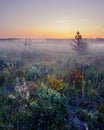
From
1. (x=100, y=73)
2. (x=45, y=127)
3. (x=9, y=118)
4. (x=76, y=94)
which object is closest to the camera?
(x=45, y=127)

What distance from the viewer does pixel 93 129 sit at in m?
6.91

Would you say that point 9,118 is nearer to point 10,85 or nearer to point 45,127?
point 45,127

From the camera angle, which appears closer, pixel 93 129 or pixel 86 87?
pixel 93 129

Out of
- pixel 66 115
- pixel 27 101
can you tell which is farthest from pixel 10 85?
pixel 66 115

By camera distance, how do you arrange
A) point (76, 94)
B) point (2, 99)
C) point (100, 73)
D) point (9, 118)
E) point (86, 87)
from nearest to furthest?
point (9, 118) → point (2, 99) → point (76, 94) → point (86, 87) → point (100, 73)

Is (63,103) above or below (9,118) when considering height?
above

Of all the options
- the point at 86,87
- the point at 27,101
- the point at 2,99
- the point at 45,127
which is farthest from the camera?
the point at 86,87

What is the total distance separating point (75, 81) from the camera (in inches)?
412

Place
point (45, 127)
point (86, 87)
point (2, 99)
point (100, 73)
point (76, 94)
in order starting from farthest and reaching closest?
1. point (100, 73)
2. point (86, 87)
3. point (76, 94)
4. point (2, 99)
5. point (45, 127)

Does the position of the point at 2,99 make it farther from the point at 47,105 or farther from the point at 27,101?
the point at 47,105

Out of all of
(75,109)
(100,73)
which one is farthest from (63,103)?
(100,73)

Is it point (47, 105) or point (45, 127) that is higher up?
point (47, 105)

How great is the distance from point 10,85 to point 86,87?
9.33ft

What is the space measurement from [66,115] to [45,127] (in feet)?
2.11
